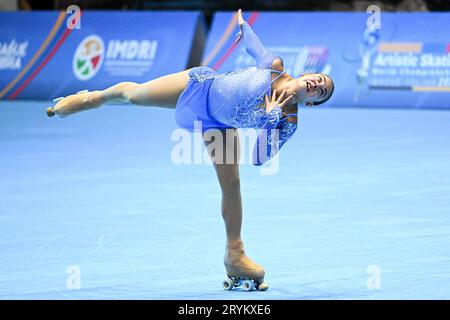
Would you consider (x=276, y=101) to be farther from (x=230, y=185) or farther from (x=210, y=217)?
(x=210, y=217)

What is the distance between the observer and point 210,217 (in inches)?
290

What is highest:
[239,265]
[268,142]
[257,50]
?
[257,50]

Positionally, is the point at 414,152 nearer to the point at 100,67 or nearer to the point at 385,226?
the point at 385,226

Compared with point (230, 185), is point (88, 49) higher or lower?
higher

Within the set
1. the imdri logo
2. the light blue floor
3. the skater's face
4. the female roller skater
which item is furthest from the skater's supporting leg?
the imdri logo

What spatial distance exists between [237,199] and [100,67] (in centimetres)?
1006

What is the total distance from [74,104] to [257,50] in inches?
49.5

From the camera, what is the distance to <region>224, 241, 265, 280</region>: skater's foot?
539 cm

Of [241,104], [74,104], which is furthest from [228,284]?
[74,104]

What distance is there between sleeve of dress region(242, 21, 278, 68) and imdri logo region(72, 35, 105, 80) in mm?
9696

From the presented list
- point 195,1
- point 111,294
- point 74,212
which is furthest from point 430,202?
point 195,1

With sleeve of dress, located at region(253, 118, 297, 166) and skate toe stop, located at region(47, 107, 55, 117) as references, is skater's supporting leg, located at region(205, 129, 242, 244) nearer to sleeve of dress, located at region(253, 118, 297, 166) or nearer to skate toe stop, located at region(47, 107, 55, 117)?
sleeve of dress, located at region(253, 118, 297, 166)

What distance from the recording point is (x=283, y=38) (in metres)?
14.7

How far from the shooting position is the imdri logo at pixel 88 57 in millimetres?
15180
